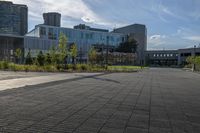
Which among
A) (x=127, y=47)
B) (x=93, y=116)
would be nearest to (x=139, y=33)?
(x=127, y=47)

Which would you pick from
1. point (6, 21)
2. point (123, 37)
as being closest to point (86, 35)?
point (123, 37)

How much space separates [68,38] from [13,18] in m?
48.6

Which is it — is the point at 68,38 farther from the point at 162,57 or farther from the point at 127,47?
the point at 162,57

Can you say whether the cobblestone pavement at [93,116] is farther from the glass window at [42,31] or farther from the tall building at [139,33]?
the tall building at [139,33]

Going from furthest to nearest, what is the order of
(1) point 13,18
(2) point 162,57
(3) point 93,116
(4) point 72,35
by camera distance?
(2) point 162,57 < (1) point 13,18 < (4) point 72,35 < (3) point 93,116

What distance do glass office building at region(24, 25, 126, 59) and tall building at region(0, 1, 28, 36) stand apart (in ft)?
90.0

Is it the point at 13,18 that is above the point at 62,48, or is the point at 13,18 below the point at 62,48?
above

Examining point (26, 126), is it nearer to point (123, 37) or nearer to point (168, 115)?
point (168, 115)

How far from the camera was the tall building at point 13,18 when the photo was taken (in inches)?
5563

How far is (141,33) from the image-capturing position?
15775cm

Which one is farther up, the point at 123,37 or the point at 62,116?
the point at 123,37

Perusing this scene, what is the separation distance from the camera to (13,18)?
490ft

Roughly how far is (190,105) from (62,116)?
526cm

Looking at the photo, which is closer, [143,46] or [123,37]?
[123,37]
